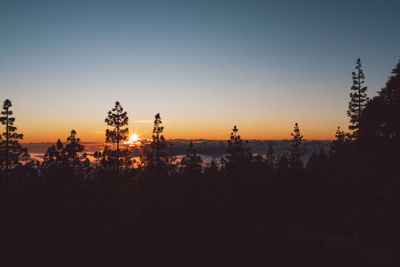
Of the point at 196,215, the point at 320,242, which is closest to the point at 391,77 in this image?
the point at 320,242

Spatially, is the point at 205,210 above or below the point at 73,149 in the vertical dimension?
below

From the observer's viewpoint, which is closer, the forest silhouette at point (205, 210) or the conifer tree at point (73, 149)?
the forest silhouette at point (205, 210)

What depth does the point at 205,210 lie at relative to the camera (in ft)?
131

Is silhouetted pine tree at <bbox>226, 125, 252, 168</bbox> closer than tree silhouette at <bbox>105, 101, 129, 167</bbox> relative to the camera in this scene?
No

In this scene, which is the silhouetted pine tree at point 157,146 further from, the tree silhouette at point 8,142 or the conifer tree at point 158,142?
the tree silhouette at point 8,142

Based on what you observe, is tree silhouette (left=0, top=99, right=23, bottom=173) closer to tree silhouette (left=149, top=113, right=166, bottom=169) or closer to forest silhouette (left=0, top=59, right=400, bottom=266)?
forest silhouette (left=0, top=59, right=400, bottom=266)

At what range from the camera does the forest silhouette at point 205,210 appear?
1719cm

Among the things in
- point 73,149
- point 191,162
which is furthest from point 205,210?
point 73,149

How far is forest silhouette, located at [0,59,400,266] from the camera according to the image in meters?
17.2

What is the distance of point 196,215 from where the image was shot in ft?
123

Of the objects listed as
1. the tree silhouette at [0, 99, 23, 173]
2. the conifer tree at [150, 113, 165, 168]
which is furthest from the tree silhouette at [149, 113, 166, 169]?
the tree silhouette at [0, 99, 23, 173]

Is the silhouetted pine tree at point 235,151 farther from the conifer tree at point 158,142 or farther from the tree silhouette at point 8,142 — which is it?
the tree silhouette at point 8,142

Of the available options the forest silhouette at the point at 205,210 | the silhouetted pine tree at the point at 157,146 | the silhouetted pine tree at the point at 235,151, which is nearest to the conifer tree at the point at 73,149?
the forest silhouette at the point at 205,210

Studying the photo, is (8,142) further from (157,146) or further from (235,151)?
(235,151)
